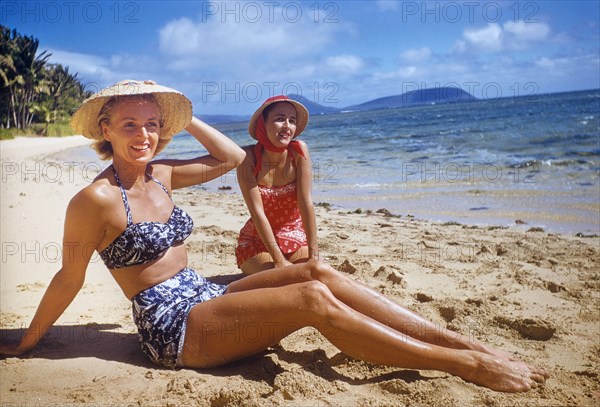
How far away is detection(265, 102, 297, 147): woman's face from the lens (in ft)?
12.1

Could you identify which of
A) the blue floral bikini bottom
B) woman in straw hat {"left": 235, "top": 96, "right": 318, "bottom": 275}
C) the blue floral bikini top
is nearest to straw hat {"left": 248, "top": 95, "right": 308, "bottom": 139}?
woman in straw hat {"left": 235, "top": 96, "right": 318, "bottom": 275}

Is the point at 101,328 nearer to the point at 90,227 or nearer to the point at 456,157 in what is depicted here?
the point at 90,227

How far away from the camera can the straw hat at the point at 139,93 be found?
2.51 m

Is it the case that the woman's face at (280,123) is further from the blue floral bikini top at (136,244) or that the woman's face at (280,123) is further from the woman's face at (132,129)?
the blue floral bikini top at (136,244)

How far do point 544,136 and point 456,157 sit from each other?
251 inches

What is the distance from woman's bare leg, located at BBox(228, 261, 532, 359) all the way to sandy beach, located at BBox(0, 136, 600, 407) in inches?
7.8

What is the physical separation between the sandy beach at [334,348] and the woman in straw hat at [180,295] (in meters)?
0.11

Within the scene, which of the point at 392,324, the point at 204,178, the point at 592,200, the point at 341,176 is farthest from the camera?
the point at 341,176

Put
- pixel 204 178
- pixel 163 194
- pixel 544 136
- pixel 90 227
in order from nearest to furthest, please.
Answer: pixel 90 227 < pixel 163 194 < pixel 204 178 < pixel 544 136

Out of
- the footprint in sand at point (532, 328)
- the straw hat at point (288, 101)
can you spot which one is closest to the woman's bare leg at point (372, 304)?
the footprint in sand at point (532, 328)

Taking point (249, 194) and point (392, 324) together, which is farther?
point (249, 194)

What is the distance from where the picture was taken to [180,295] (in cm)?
254

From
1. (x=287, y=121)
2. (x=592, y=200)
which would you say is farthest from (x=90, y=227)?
(x=592, y=200)

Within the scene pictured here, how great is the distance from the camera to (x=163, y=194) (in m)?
2.72
